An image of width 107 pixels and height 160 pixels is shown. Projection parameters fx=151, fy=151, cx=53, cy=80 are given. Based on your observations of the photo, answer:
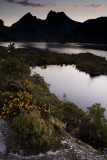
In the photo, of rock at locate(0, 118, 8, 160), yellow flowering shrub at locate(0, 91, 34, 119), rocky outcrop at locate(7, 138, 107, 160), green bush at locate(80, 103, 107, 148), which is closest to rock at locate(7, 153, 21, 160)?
rocky outcrop at locate(7, 138, 107, 160)

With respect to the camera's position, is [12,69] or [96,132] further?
[12,69]

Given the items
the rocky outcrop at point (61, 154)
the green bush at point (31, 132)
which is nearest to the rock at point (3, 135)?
the rocky outcrop at point (61, 154)

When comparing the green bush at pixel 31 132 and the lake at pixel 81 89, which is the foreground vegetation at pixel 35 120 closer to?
the green bush at pixel 31 132

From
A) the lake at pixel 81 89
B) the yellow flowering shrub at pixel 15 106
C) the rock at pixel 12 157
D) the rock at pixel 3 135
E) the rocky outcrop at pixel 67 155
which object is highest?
the yellow flowering shrub at pixel 15 106

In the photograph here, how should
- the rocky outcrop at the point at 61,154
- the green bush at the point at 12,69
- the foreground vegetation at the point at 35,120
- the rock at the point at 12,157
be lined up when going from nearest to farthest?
the rock at the point at 12,157
the rocky outcrop at the point at 61,154
the foreground vegetation at the point at 35,120
the green bush at the point at 12,69

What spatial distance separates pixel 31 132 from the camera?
654 cm

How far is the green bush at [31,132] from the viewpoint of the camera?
253 inches

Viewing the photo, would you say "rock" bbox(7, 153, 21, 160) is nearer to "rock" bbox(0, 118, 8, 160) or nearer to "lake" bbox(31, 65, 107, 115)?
"rock" bbox(0, 118, 8, 160)

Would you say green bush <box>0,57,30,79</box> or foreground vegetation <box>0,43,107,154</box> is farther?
green bush <box>0,57,30,79</box>

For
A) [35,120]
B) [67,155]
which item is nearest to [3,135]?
[35,120]

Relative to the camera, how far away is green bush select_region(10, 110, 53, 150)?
6.43m

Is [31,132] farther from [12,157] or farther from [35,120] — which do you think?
[12,157]

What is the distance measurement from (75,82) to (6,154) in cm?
2808

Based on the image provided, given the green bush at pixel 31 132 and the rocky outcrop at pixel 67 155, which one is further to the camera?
the green bush at pixel 31 132
